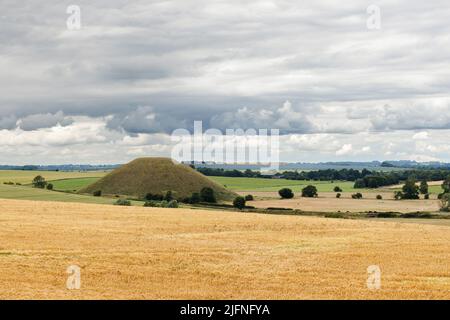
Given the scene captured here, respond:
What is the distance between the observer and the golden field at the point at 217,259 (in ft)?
81.9

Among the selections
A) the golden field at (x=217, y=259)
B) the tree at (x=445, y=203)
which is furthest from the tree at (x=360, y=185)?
the golden field at (x=217, y=259)

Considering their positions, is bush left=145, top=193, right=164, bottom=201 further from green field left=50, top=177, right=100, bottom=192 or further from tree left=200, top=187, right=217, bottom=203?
green field left=50, top=177, right=100, bottom=192

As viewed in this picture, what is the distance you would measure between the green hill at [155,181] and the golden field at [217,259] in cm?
9549

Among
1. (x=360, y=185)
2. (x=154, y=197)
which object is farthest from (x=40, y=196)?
(x=360, y=185)

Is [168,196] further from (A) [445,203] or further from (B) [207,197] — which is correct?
(A) [445,203]

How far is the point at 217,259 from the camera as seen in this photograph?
33.5 metres

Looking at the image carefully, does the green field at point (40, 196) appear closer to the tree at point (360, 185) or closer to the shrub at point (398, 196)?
the shrub at point (398, 196)

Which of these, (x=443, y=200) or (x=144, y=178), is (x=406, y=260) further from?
(x=144, y=178)

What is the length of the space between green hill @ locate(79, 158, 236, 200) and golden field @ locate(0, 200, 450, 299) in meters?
95.5

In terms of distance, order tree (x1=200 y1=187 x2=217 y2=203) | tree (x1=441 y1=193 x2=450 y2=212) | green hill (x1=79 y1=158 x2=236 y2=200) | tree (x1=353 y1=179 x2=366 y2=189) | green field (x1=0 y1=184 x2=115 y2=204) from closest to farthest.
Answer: tree (x1=441 y1=193 x2=450 y2=212) < green field (x1=0 y1=184 x2=115 y2=204) < tree (x1=200 y1=187 x2=217 y2=203) < green hill (x1=79 y1=158 x2=236 y2=200) < tree (x1=353 y1=179 x2=366 y2=189)

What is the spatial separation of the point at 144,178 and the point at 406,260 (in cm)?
13366

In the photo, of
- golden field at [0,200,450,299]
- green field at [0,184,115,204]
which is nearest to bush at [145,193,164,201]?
green field at [0,184,115,204]

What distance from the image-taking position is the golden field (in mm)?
24969

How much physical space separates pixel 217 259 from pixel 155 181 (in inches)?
5077
